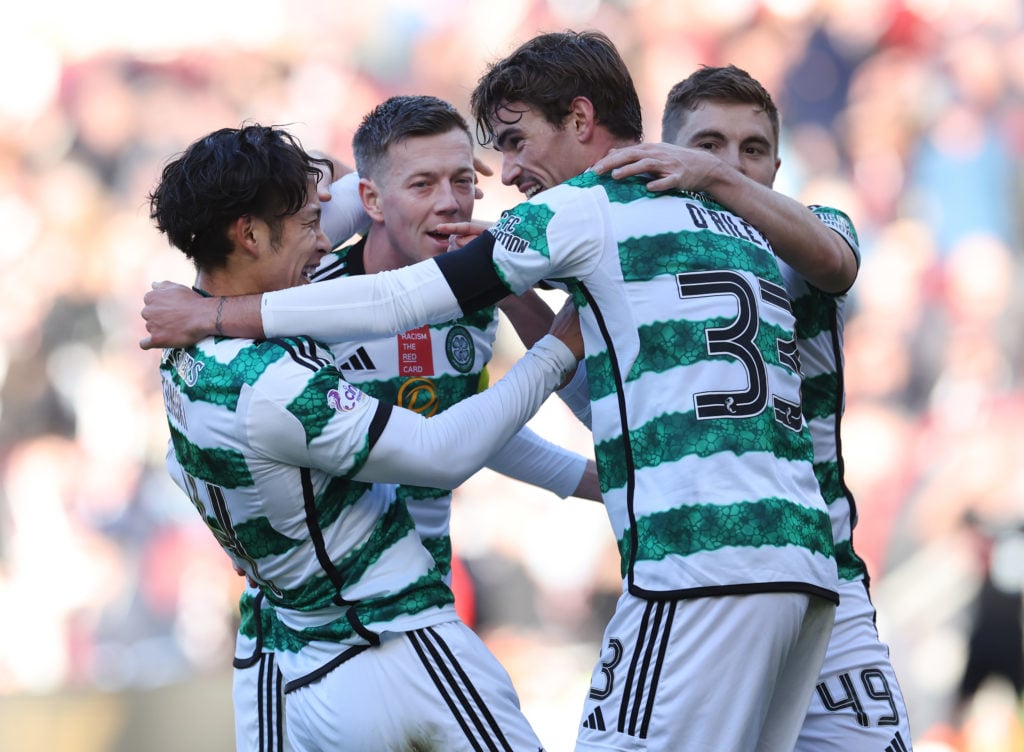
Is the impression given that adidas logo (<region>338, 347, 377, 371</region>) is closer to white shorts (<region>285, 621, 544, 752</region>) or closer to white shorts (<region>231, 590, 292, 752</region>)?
white shorts (<region>231, 590, 292, 752</region>)

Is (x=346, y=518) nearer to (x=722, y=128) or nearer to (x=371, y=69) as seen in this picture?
(x=722, y=128)

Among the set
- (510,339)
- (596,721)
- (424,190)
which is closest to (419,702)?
(596,721)

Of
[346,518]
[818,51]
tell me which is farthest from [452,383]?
[818,51]

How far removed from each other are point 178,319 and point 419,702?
904 mm

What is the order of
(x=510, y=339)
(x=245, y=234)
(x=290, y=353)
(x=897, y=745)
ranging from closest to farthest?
(x=290, y=353) → (x=245, y=234) → (x=897, y=745) → (x=510, y=339)

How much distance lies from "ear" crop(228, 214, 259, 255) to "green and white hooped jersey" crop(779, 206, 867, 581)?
125 centimetres

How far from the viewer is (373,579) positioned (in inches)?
98.0

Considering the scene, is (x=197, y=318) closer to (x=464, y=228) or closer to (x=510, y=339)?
(x=464, y=228)

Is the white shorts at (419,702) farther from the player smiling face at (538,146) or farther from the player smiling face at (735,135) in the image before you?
the player smiling face at (735,135)

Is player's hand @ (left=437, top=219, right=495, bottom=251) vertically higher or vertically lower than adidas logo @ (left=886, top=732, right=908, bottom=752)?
higher

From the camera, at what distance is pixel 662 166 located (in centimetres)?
247

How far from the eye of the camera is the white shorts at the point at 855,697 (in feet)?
9.25

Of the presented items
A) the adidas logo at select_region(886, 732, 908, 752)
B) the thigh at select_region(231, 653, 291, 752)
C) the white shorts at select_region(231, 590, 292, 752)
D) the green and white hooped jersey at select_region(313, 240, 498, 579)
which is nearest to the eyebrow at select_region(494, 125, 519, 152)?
the green and white hooped jersey at select_region(313, 240, 498, 579)

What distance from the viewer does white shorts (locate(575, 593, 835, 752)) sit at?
2.20 m
